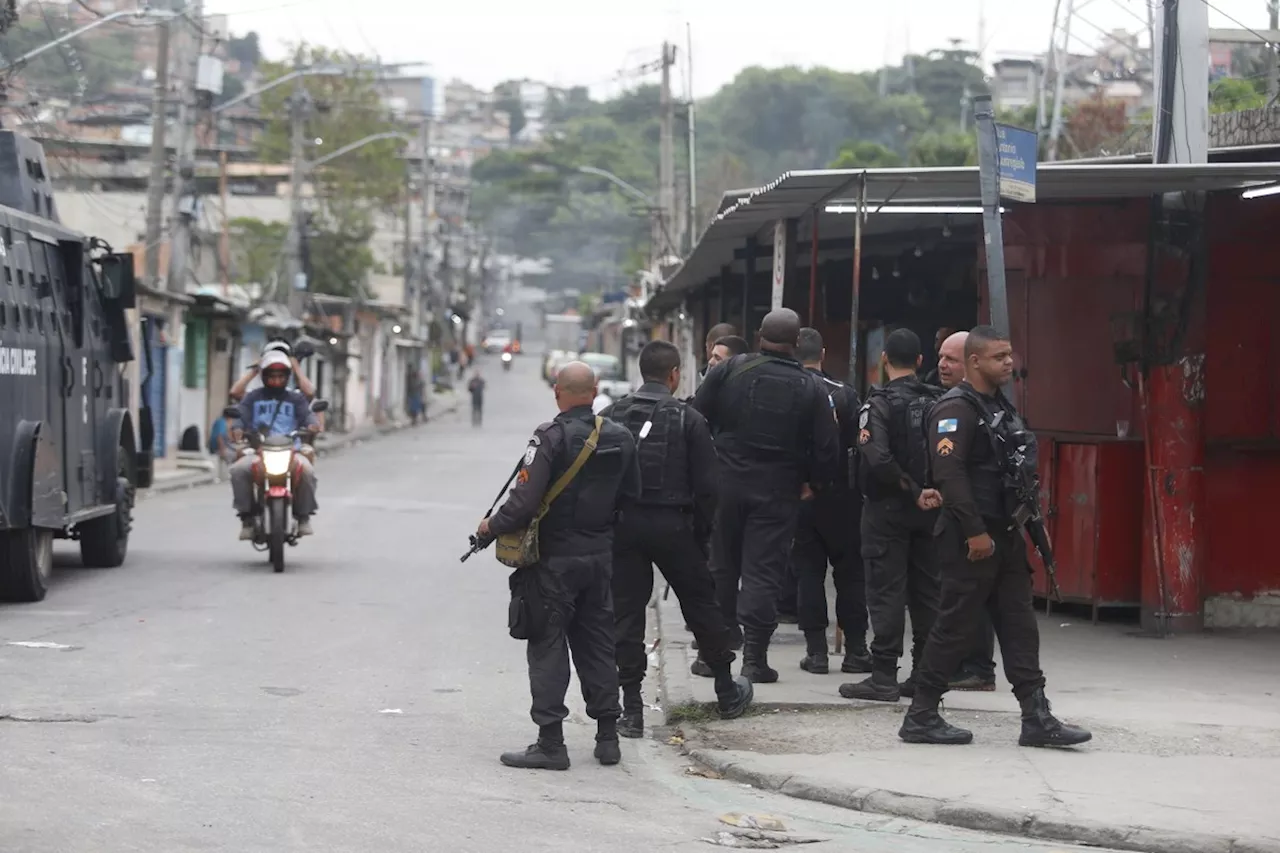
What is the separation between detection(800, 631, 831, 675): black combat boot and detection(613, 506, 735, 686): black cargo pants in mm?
1934

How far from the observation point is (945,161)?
52.9m

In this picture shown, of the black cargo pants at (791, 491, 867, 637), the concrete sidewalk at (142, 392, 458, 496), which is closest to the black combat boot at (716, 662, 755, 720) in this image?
the black cargo pants at (791, 491, 867, 637)

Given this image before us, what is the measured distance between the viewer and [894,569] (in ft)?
33.0

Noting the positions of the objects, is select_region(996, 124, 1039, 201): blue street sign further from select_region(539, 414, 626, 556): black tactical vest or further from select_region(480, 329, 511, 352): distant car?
select_region(480, 329, 511, 352): distant car

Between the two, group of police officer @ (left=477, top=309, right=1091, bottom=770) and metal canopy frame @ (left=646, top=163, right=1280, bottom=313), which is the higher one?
metal canopy frame @ (left=646, top=163, right=1280, bottom=313)

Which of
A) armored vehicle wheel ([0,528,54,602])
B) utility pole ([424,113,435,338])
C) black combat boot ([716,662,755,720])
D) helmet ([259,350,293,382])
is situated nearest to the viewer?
black combat boot ([716,662,755,720])

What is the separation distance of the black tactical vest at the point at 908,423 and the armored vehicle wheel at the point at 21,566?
6.93 m

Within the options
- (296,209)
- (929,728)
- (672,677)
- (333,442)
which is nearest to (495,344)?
(333,442)

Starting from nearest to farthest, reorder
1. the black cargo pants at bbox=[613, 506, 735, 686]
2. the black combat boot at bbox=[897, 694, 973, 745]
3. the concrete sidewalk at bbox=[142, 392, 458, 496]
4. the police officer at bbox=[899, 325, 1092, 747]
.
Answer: the police officer at bbox=[899, 325, 1092, 747] < the black combat boot at bbox=[897, 694, 973, 745] < the black cargo pants at bbox=[613, 506, 735, 686] < the concrete sidewalk at bbox=[142, 392, 458, 496]

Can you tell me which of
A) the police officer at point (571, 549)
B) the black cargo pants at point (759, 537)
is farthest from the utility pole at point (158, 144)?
the police officer at point (571, 549)

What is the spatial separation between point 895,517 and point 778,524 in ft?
2.06

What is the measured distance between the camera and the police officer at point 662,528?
9.05 meters

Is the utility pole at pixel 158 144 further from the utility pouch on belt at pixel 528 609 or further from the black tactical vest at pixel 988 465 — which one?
the black tactical vest at pixel 988 465

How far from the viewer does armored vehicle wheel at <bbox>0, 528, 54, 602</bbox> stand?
13.8 meters
